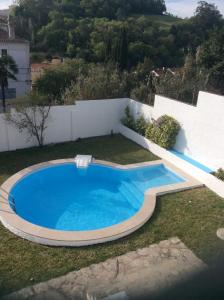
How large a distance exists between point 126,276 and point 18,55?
31.0 meters

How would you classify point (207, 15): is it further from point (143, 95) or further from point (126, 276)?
point (126, 276)

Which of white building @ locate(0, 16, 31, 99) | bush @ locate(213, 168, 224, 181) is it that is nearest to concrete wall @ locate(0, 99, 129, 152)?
bush @ locate(213, 168, 224, 181)

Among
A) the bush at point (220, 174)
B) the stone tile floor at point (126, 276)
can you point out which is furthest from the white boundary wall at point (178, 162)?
the stone tile floor at point (126, 276)

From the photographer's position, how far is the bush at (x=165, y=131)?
12.1m

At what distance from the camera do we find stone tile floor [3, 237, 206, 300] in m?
5.30

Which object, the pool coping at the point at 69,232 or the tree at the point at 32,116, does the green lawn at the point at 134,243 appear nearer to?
the pool coping at the point at 69,232

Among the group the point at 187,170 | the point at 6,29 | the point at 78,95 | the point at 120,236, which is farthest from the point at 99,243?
the point at 6,29

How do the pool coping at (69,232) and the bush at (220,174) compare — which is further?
the bush at (220,174)

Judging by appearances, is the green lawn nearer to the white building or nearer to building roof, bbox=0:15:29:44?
the white building

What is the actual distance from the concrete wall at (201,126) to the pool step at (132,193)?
325 centimetres

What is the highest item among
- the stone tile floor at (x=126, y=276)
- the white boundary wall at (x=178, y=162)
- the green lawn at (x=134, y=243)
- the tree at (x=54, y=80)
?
the tree at (x=54, y=80)

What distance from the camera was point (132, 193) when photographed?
10.1m

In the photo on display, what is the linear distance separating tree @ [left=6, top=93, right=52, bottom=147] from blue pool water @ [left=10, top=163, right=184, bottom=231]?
8.49 feet

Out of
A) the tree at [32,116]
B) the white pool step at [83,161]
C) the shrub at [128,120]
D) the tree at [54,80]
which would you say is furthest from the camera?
the tree at [54,80]
